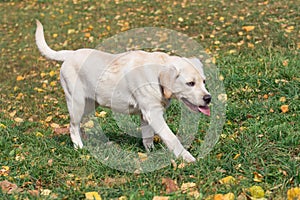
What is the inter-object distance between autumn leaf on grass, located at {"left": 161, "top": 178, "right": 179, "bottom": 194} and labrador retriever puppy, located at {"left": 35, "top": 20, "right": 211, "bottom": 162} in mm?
358

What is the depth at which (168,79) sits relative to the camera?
3.77 meters

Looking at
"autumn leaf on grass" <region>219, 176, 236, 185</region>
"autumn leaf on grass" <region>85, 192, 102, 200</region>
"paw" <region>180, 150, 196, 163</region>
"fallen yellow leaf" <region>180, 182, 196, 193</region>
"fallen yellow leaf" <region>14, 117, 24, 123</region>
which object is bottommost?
"fallen yellow leaf" <region>14, 117, 24, 123</region>

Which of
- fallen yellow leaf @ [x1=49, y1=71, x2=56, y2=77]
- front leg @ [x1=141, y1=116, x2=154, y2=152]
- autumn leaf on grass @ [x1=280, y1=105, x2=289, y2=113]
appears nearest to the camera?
front leg @ [x1=141, y1=116, x2=154, y2=152]

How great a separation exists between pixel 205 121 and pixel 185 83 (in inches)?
49.8

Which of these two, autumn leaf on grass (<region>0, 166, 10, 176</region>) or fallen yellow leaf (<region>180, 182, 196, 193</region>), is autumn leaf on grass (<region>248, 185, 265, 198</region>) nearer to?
fallen yellow leaf (<region>180, 182, 196, 193</region>)

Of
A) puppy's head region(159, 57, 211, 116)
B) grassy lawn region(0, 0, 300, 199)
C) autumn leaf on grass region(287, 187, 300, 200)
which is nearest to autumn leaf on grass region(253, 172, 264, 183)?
grassy lawn region(0, 0, 300, 199)

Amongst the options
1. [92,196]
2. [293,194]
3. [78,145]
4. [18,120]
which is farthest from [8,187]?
[293,194]

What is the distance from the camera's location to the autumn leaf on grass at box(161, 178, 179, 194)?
3486 millimetres

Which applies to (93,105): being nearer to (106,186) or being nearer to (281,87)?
(106,186)

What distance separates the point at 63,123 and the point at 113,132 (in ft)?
2.98

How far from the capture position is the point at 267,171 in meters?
3.58

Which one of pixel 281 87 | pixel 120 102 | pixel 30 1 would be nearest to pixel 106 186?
pixel 120 102

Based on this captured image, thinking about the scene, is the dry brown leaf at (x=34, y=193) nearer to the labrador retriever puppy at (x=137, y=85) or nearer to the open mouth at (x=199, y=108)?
the labrador retriever puppy at (x=137, y=85)

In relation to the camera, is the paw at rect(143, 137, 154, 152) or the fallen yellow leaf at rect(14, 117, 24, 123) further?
the fallen yellow leaf at rect(14, 117, 24, 123)
